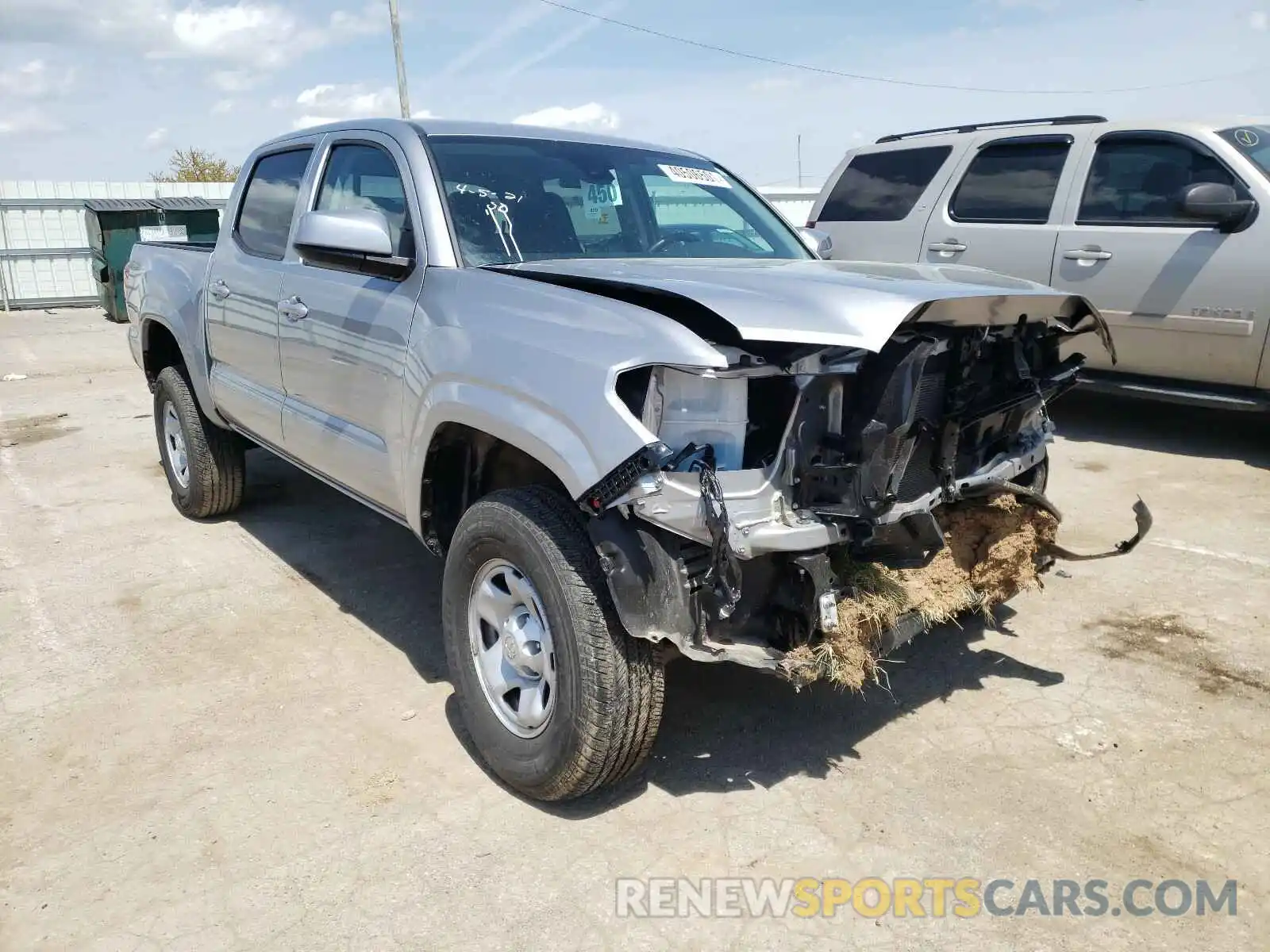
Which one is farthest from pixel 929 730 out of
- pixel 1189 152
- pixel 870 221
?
pixel 870 221

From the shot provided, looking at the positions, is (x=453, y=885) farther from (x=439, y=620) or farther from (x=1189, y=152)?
(x=1189, y=152)

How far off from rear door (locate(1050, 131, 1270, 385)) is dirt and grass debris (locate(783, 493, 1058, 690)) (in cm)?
360

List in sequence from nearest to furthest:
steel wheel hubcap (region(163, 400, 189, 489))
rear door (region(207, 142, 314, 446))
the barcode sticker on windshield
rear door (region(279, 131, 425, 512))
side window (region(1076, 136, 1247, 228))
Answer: rear door (region(279, 131, 425, 512)), the barcode sticker on windshield, rear door (region(207, 142, 314, 446)), steel wheel hubcap (region(163, 400, 189, 489)), side window (region(1076, 136, 1247, 228))

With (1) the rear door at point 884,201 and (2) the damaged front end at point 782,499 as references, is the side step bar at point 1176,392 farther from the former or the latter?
(2) the damaged front end at point 782,499

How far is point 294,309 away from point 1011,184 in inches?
212

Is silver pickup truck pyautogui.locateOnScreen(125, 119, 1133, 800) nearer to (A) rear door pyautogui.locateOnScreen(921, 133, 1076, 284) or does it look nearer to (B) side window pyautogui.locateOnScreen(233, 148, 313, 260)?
(B) side window pyautogui.locateOnScreen(233, 148, 313, 260)

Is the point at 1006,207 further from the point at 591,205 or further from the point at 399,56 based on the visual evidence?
the point at 399,56

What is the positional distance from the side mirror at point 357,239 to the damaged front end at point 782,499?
1160mm

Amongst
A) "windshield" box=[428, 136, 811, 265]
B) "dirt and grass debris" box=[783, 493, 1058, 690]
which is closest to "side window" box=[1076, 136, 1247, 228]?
"windshield" box=[428, 136, 811, 265]

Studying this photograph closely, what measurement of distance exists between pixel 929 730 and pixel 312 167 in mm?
3273

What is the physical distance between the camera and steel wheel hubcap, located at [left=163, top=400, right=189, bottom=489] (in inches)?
222

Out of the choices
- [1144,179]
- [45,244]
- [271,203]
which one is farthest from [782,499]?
[45,244]

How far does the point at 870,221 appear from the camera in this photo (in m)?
7.91

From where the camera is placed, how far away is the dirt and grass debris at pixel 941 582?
2.64 meters
